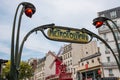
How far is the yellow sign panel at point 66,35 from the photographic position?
32.4 feet

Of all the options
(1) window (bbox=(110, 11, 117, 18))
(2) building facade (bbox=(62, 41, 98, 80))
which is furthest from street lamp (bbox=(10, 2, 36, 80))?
(2) building facade (bbox=(62, 41, 98, 80))

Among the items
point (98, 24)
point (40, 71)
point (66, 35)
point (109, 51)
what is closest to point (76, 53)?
point (109, 51)

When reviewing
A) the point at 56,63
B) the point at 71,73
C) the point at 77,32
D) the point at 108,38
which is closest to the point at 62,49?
the point at 56,63

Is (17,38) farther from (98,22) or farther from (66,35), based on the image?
(98,22)

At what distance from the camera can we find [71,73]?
2687 inches

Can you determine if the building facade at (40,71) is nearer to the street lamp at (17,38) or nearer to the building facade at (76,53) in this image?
the building facade at (76,53)

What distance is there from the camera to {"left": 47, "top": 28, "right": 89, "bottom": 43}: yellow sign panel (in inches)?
389

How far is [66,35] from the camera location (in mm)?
10102

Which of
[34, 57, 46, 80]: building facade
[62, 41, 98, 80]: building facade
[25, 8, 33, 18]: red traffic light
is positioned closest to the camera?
[25, 8, 33, 18]: red traffic light

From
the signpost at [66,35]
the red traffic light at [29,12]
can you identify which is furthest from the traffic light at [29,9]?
the signpost at [66,35]

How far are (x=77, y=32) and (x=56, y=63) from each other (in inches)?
2844

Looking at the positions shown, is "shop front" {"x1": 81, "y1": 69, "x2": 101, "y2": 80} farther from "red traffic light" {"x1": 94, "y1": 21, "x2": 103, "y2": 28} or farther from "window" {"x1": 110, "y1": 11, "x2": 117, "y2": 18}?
"red traffic light" {"x1": 94, "y1": 21, "x2": 103, "y2": 28}

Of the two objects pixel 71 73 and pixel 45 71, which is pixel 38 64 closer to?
pixel 45 71

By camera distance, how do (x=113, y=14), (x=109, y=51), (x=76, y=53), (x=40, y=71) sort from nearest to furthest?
1. (x=109, y=51)
2. (x=113, y=14)
3. (x=76, y=53)
4. (x=40, y=71)
